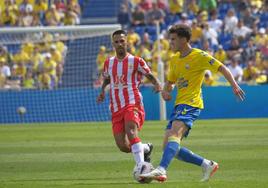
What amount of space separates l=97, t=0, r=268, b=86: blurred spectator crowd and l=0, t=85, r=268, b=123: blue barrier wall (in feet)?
3.15

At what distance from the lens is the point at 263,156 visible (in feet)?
51.1

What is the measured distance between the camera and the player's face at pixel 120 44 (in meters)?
13.3

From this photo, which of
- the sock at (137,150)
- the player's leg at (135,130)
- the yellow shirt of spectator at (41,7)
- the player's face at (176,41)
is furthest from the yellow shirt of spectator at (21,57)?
the player's face at (176,41)

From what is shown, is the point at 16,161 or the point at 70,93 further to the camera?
the point at 70,93

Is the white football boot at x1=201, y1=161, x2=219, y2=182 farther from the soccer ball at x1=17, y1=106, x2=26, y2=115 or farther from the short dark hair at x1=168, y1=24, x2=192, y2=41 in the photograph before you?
the soccer ball at x1=17, y1=106, x2=26, y2=115

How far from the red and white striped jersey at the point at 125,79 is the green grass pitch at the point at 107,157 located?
112 cm

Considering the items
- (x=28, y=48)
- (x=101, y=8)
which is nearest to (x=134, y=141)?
(x=28, y=48)

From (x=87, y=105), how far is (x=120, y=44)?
55.1ft

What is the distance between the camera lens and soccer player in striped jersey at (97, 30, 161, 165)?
520 inches

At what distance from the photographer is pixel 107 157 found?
53.2 ft

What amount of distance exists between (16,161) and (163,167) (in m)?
4.73

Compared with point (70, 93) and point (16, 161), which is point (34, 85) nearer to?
point (70, 93)

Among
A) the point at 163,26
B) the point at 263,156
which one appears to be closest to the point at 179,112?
the point at 263,156

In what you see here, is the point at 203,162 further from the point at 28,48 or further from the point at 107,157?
the point at 28,48
